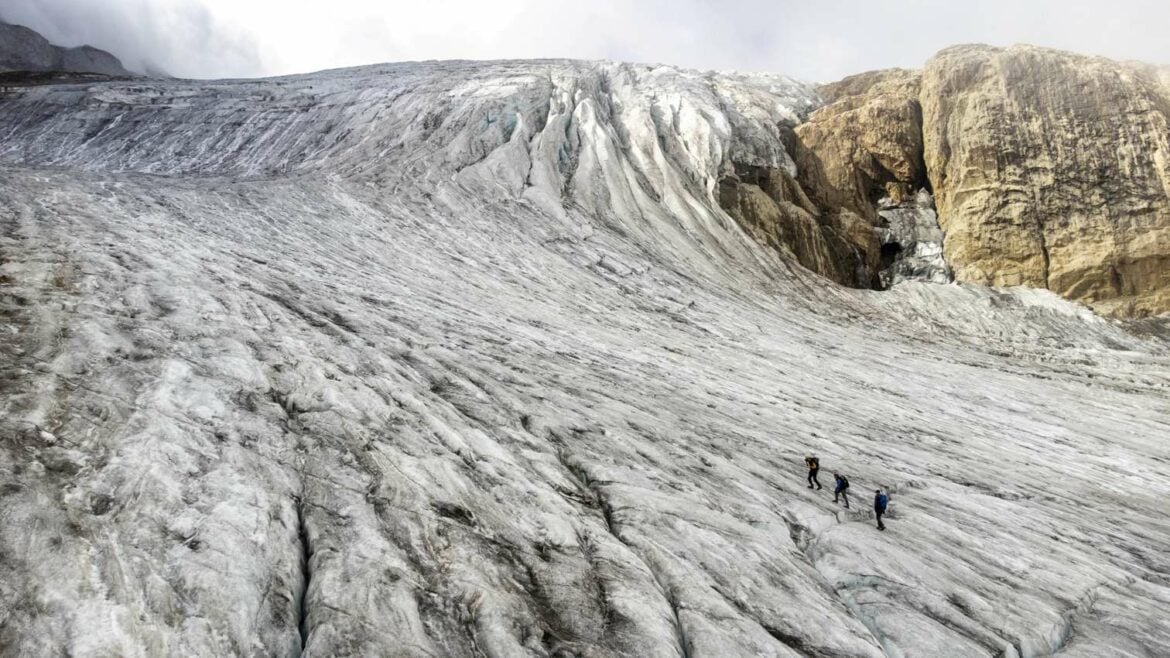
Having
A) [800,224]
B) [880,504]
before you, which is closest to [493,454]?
[880,504]

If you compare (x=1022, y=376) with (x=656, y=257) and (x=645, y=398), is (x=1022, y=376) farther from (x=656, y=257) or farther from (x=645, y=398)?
(x=645, y=398)

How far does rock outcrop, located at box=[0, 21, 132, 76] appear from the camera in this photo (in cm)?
11681

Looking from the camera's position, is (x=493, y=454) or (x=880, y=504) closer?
(x=493, y=454)

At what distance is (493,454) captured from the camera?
14227 mm

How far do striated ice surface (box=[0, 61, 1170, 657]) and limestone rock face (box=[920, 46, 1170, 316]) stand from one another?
17.7 metres

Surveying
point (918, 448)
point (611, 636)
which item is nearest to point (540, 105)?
point (918, 448)

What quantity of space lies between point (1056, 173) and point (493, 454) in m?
58.9

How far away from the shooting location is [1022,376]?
1280 inches

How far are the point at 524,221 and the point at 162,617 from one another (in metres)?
33.5

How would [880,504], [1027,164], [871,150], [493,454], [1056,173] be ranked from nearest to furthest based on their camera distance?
1. [493,454]
2. [880,504]
3. [1056,173]
4. [1027,164]
5. [871,150]

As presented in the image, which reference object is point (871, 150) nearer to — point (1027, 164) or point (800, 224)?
point (1027, 164)

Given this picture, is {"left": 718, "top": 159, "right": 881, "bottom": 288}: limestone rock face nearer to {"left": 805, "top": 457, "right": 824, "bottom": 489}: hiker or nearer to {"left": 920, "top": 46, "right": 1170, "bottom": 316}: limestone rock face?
{"left": 920, "top": 46, "right": 1170, "bottom": 316}: limestone rock face

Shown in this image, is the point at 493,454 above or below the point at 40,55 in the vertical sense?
below

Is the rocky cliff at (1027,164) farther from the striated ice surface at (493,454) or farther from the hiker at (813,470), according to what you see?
the hiker at (813,470)
